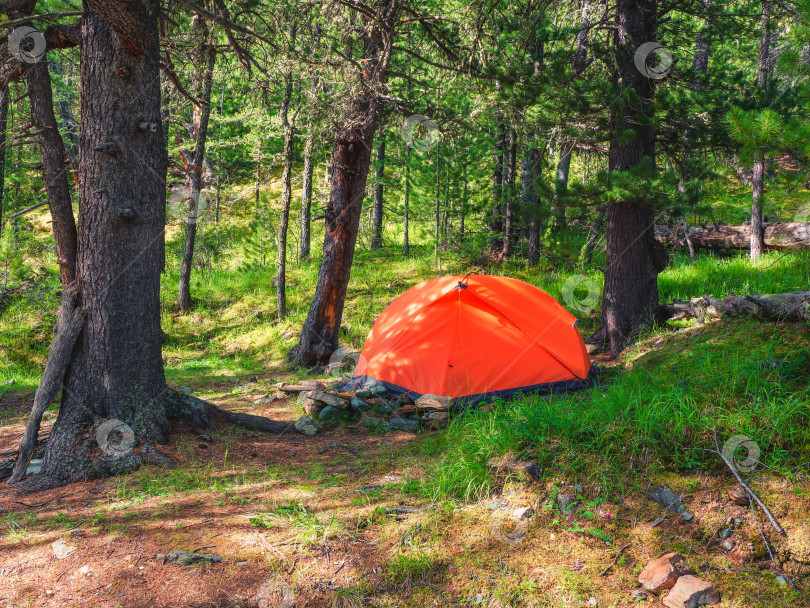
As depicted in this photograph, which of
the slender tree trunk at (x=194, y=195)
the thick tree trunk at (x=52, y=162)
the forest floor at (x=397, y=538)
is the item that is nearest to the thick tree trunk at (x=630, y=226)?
the forest floor at (x=397, y=538)

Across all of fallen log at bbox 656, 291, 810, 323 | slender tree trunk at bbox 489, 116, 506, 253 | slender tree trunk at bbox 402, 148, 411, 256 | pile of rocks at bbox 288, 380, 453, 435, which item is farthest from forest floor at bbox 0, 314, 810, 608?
slender tree trunk at bbox 402, 148, 411, 256

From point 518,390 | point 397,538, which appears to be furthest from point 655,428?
point 518,390

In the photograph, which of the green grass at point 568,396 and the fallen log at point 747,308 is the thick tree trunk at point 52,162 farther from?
the fallen log at point 747,308

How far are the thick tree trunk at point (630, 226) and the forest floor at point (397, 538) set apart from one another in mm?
4612

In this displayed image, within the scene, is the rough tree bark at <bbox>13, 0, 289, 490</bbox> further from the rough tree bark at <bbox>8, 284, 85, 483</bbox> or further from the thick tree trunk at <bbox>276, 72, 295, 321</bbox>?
the thick tree trunk at <bbox>276, 72, 295, 321</bbox>

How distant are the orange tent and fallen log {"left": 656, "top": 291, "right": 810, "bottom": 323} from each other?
5.71 feet

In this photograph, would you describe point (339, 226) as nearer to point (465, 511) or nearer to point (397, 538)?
point (465, 511)

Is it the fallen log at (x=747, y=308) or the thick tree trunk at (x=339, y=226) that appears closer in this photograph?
the fallen log at (x=747, y=308)

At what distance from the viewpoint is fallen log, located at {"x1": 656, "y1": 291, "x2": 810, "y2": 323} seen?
522cm

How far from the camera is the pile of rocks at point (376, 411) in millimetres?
5613

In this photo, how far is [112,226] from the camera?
14.3ft

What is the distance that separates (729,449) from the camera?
10.4 ft

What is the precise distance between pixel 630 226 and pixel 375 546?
6138 millimetres

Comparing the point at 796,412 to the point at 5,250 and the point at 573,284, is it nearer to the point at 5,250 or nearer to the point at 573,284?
the point at 573,284
